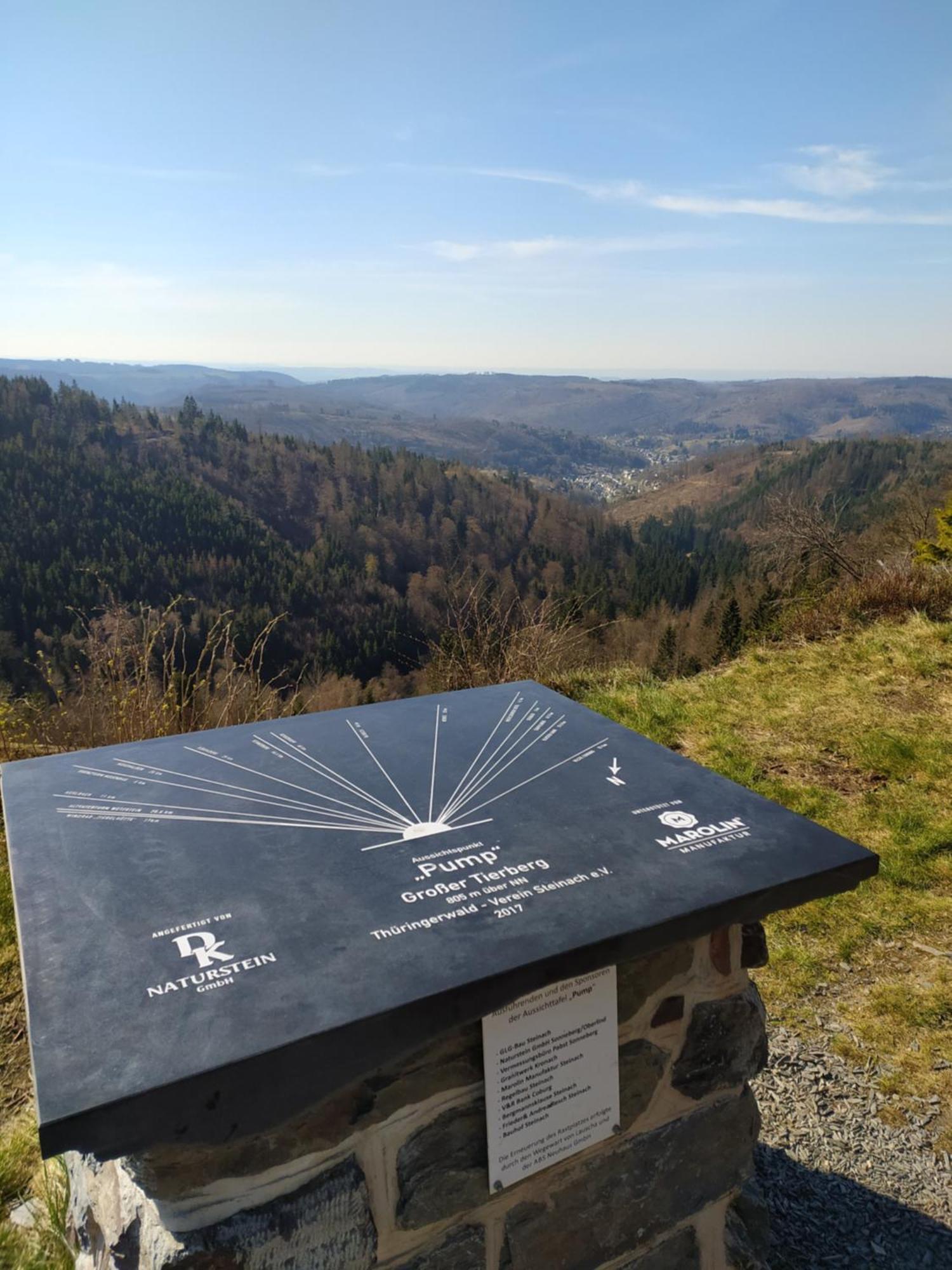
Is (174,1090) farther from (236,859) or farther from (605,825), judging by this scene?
(605,825)

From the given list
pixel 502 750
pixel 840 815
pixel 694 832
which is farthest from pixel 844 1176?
pixel 840 815

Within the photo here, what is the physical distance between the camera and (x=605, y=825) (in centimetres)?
185

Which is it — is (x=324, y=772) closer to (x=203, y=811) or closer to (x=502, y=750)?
(x=203, y=811)

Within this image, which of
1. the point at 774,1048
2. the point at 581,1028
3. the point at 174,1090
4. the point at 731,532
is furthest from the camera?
the point at 731,532

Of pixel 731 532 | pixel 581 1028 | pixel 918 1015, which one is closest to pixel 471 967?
pixel 581 1028

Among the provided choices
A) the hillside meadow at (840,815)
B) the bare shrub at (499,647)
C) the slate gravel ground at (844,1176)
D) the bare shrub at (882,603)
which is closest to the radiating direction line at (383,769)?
the hillside meadow at (840,815)

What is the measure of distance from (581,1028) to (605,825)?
432mm

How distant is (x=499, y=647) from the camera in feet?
23.3

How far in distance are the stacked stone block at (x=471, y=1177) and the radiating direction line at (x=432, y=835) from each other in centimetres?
41

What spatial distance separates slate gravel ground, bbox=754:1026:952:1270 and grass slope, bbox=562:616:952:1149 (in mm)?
129

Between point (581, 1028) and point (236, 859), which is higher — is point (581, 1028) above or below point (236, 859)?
below

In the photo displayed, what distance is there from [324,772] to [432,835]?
0.46 meters

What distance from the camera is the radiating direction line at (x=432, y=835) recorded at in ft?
5.69

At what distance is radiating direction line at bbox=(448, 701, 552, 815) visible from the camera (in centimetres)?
199
